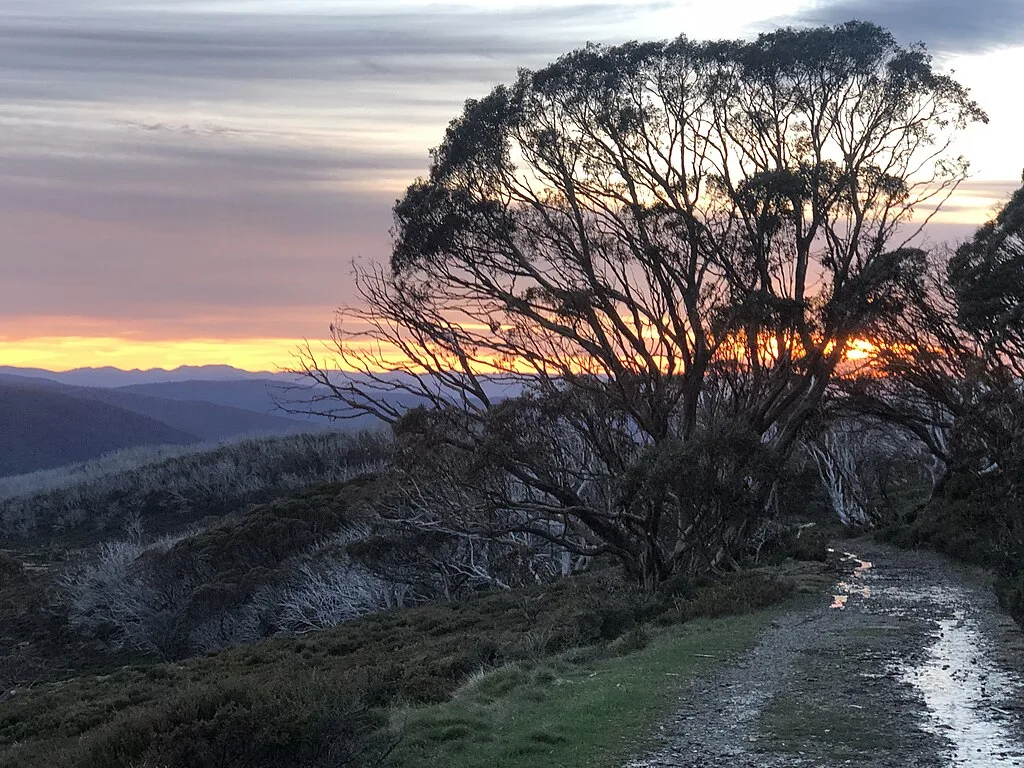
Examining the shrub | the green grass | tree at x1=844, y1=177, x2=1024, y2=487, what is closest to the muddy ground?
the green grass

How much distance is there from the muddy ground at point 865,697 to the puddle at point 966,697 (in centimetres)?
1

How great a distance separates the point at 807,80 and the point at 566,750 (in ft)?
65.8

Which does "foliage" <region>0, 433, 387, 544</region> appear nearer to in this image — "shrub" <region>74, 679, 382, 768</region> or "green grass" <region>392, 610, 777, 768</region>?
"green grass" <region>392, 610, 777, 768</region>

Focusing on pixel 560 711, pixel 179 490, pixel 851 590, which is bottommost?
pixel 179 490

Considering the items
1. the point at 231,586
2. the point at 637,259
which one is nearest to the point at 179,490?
the point at 231,586

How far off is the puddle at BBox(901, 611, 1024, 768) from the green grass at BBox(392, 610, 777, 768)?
2633mm

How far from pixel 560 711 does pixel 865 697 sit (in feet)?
10.8

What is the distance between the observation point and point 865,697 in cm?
1045

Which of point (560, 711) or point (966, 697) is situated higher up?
point (966, 697)

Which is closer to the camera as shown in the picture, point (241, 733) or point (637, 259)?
point (241, 733)

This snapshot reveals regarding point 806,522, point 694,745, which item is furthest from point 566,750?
point 806,522

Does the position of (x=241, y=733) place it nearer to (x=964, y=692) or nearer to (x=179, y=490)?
(x=964, y=692)

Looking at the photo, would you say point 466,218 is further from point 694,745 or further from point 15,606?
point 15,606

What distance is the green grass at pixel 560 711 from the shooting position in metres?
9.24
